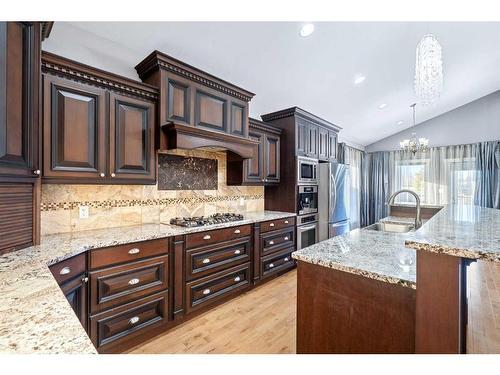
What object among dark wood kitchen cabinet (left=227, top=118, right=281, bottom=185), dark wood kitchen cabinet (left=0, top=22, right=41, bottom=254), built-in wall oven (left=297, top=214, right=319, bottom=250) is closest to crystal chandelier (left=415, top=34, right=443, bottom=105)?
dark wood kitchen cabinet (left=227, top=118, right=281, bottom=185)

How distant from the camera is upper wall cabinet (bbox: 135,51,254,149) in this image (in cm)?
222

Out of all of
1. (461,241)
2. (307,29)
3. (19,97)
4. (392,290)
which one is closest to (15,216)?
(19,97)

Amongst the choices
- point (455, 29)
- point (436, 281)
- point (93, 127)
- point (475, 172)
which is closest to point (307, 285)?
point (436, 281)

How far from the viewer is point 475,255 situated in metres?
0.68

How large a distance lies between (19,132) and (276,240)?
2638 mm

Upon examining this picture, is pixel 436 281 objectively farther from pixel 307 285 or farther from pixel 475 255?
pixel 307 285

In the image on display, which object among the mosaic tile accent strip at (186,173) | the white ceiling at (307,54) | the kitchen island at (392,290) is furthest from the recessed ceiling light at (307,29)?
the kitchen island at (392,290)

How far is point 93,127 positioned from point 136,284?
125 cm

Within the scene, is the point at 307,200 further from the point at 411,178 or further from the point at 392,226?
the point at 411,178

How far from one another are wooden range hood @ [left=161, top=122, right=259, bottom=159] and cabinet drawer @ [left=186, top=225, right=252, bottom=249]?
0.82 metres

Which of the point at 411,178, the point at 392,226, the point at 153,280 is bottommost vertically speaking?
the point at 153,280

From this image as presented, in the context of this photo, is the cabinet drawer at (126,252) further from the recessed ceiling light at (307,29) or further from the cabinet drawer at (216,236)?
the recessed ceiling light at (307,29)

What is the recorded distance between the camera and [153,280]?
6.46 ft

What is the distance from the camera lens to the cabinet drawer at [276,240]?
3.00 metres
